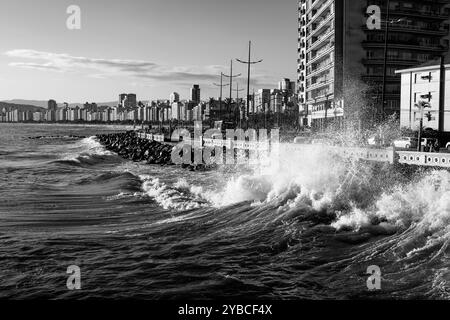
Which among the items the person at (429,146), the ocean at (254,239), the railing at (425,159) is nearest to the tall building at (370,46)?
the person at (429,146)

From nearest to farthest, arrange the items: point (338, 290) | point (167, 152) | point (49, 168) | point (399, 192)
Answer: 1. point (338, 290)
2. point (399, 192)
3. point (49, 168)
4. point (167, 152)

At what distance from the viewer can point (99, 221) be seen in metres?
18.4

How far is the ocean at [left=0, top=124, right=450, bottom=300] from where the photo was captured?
10.5 m

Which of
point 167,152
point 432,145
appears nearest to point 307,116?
point 167,152

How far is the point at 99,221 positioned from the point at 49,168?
28.7 meters

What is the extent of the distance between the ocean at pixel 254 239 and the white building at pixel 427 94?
3452 centimetres

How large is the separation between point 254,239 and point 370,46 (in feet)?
237

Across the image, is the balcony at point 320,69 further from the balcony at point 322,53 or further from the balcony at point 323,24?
the balcony at point 323,24

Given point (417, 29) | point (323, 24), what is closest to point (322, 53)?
point (323, 24)

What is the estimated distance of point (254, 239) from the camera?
14703 mm

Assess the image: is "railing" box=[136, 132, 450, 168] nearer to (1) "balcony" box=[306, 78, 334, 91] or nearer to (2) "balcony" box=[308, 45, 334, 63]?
(1) "balcony" box=[306, 78, 334, 91]

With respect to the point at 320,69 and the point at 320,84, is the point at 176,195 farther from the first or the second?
the point at 320,69

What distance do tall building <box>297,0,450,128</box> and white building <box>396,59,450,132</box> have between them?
44.1ft
